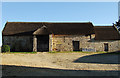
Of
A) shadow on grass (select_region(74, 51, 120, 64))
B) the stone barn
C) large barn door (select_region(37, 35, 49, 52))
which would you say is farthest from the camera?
the stone barn

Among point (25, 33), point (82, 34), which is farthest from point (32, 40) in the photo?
point (82, 34)

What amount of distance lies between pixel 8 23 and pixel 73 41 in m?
12.3

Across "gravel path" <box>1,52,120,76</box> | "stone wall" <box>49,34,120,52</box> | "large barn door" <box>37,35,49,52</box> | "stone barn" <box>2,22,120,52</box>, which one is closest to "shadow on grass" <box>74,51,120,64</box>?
"gravel path" <box>1,52,120,76</box>

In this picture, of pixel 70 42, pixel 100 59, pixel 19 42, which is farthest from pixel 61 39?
pixel 100 59

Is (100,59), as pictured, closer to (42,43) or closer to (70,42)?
(70,42)

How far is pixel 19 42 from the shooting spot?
20844 mm

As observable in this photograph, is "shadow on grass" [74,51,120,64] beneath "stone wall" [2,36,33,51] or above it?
beneath

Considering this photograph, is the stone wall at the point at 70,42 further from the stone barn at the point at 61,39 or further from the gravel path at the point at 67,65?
the gravel path at the point at 67,65

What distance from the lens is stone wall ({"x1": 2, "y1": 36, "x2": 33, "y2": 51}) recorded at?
20734mm

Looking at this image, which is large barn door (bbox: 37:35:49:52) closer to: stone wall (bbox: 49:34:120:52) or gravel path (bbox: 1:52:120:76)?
stone wall (bbox: 49:34:120:52)

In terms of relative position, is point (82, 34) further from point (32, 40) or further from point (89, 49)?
point (32, 40)

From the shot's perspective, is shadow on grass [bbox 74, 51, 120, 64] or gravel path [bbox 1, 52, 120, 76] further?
shadow on grass [bbox 74, 51, 120, 64]

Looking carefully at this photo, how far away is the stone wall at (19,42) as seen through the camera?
68.0 feet

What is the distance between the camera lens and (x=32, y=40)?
20672 mm
